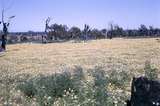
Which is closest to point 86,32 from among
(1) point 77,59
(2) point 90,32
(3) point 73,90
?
(2) point 90,32

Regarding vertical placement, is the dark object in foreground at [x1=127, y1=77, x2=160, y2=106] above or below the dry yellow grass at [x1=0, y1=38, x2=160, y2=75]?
above

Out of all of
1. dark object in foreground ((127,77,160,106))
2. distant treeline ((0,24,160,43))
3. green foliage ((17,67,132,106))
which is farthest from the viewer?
distant treeline ((0,24,160,43))

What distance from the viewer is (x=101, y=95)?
336 inches

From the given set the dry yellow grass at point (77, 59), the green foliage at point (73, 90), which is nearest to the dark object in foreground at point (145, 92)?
the green foliage at point (73, 90)

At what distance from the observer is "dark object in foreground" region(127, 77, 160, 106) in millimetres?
6426

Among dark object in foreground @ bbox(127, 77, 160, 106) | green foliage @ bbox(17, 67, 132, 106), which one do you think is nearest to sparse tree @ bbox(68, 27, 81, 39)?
green foliage @ bbox(17, 67, 132, 106)

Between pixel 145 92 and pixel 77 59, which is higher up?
pixel 145 92

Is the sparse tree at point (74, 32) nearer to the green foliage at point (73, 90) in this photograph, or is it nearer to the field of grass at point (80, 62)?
the field of grass at point (80, 62)

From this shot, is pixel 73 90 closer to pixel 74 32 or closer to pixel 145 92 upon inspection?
pixel 145 92

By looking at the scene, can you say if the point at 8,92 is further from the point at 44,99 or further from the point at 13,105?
the point at 44,99

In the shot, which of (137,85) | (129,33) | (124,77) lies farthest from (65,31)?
(137,85)

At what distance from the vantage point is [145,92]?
21.6ft

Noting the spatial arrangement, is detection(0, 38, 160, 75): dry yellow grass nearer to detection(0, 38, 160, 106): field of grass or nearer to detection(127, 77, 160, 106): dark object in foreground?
detection(0, 38, 160, 106): field of grass

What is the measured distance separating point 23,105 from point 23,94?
1.79 metres
